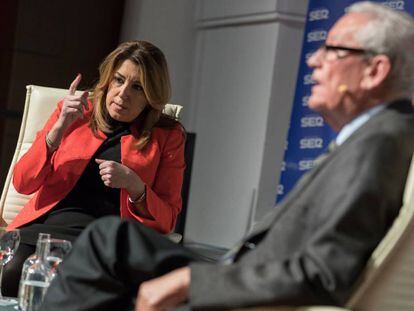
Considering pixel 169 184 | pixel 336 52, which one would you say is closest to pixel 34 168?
pixel 169 184

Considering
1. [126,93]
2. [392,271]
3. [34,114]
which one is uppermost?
Result: [126,93]

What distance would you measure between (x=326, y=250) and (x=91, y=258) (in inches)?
21.5

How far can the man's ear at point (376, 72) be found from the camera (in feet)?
6.64

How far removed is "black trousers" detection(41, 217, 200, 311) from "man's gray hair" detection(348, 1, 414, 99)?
60 cm

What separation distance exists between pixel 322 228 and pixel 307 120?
512cm

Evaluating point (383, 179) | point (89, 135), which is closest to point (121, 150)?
point (89, 135)

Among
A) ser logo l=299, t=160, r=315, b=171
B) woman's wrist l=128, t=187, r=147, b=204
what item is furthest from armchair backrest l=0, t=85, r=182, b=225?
ser logo l=299, t=160, r=315, b=171

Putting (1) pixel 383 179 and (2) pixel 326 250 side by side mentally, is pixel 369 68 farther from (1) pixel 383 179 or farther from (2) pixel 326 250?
(2) pixel 326 250

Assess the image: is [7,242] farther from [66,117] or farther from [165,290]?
[165,290]

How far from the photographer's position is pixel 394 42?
2.03m

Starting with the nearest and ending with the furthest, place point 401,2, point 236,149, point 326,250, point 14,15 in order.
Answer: point 326,250 < point 401,2 < point 14,15 < point 236,149

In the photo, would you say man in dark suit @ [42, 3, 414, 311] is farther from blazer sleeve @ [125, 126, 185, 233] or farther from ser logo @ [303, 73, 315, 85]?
ser logo @ [303, 73, 315, 85]

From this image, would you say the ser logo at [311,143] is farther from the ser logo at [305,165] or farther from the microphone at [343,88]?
the microphone at [343,88]

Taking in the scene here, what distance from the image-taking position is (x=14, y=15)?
23.6 ft
